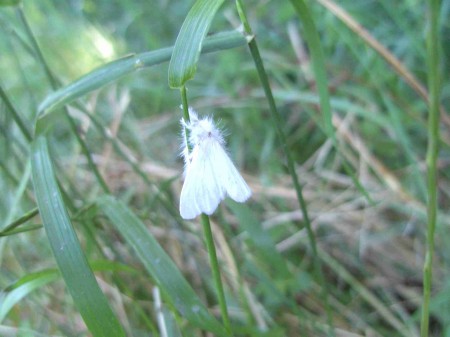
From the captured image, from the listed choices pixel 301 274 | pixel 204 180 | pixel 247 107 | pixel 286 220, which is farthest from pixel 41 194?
pixel 247 107

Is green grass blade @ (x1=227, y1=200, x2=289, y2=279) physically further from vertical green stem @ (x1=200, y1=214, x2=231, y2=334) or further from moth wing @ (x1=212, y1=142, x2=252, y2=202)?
moth wing @ (x1=212, y1=142, x2=252, y2=202)

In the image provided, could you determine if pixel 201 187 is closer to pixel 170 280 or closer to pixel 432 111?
pixel 170 280

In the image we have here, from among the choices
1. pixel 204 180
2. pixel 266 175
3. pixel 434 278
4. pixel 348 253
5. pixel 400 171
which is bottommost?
pixel 204 180

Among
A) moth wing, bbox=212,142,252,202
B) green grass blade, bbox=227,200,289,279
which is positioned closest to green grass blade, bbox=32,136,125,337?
moth wing, bbox=212,142,252,202

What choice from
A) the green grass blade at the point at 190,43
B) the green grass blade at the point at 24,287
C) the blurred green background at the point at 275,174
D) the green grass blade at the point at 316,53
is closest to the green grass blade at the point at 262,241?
the blurred green background at the point at 275,174

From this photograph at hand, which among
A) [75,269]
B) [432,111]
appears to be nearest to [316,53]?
[432,111]

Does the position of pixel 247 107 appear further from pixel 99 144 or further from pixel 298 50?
pixel 99 144

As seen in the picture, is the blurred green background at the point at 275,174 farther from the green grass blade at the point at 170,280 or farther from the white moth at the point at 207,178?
the white moth at the point at 207,178
